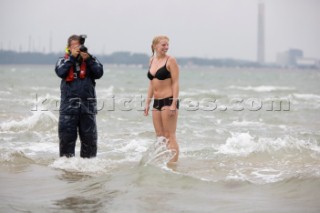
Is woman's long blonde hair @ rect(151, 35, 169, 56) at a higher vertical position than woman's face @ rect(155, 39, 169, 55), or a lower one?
higher

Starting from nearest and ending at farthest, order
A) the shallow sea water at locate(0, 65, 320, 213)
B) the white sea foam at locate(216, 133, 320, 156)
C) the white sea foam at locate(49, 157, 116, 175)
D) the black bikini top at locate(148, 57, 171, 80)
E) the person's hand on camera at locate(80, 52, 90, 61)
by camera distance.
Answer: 1. the shallow sea water at locate(0, 65, 320, 213)
2. the person's hand on camera at locate(80, 52, 90, 61)
3. the white sea foam at locate(49, 157, 116, 175)
4. the black bikini top at locate(148, 57, 171, 80)
5. the white sea foam at locate(216, 133, 320, 156)

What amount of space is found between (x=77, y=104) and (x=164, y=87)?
1.16 m

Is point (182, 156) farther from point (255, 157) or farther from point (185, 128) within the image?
point (185, 128)

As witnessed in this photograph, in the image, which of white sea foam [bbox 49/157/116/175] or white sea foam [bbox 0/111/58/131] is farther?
white sea foam [bbox 0/111/58/131]

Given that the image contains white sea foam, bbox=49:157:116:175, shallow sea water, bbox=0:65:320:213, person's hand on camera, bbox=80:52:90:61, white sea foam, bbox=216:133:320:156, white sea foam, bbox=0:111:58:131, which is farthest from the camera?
white sea foam, bbox=0:111:58:131

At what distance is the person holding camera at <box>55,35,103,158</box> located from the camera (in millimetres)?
6914

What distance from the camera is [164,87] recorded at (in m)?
7.31

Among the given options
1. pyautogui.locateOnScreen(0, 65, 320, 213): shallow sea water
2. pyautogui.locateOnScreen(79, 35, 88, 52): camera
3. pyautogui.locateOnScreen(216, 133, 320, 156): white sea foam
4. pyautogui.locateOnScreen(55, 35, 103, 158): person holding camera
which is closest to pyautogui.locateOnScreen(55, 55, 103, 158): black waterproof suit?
pyautogui.locateOnScreen(55, 35, 103, 158): person holding camera

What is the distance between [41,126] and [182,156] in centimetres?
446

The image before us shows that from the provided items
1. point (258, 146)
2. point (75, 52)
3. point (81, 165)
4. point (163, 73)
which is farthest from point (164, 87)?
point (258, 146)

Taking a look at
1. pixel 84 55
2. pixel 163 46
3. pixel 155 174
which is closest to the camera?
pixel 155 174

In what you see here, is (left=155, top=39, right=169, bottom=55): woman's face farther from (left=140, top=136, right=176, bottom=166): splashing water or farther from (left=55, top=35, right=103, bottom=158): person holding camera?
(left=140, top=136, right=176, bottom=166): splashing water

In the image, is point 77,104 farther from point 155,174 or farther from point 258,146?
point 258,146

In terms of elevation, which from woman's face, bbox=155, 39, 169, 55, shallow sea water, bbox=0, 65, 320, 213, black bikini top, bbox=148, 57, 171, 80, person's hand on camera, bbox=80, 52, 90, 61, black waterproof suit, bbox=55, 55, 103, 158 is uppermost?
woman's face, bbox=155, 39, 169, 55
